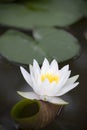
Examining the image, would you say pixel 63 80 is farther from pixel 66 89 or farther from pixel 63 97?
pixel 63 97

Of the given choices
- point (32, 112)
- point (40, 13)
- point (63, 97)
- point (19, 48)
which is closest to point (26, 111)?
point (32, 112)

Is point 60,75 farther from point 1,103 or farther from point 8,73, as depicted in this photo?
point 8,73

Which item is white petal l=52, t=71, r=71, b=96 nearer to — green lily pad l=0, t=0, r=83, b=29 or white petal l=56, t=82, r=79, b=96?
white petal l=56, t=82, r=79, b=96

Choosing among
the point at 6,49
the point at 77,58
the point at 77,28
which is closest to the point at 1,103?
the point at 6,49

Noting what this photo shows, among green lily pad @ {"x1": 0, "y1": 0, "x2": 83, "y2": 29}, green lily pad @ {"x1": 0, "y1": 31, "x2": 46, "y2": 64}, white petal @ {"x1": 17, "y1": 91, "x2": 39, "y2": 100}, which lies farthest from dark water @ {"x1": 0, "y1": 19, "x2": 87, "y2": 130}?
green lily pad @ {"x1": 0, "y1": 0, "x2": 83, "y2": 29}

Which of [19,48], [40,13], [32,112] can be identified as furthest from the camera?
[40,13]

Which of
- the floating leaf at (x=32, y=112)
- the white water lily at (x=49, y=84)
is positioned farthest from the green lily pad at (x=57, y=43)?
the floating leaf at (x=32, y=112)
